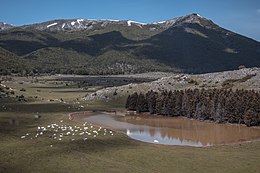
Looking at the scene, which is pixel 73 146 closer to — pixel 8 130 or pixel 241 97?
pixel 8 130

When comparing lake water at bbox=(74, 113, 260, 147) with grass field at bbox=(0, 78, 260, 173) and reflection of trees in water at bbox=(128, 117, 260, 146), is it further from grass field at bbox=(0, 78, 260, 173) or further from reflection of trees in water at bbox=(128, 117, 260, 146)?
grass field at bbox=(0, 78, 260, 173)

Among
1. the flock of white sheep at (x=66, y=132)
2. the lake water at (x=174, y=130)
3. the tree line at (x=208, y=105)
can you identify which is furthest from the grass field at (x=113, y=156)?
the tree line at (x=208, y=105)

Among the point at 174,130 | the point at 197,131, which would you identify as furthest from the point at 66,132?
the point at 197,131

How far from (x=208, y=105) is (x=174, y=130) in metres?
17.4

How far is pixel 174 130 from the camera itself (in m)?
80.2

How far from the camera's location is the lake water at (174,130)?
68.6m

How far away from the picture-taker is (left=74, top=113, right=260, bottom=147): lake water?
68.6 meters

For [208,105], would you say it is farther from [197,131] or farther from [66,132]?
[66,132]

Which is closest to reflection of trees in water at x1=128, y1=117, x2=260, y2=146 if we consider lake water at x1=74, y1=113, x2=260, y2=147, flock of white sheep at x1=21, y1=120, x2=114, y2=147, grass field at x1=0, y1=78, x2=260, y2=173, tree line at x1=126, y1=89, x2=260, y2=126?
lake water at x1=74, y1=113, x2=260, y2=147

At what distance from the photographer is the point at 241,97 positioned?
89.9 meters

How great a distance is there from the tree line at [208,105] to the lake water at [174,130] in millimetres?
2755

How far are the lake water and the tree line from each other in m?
2.76

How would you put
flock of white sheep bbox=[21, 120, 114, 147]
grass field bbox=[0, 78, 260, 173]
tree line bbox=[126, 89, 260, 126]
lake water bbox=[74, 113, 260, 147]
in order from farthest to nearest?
tree line bbox=[126, 89, 260, 126], lake water bbox=[74, 113, 260, 147], flock of white sheep bbox=[21, 120, 114, 147], grass field bbox=[0, 78, 260, 173]

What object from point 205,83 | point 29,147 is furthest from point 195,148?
point 205,83
